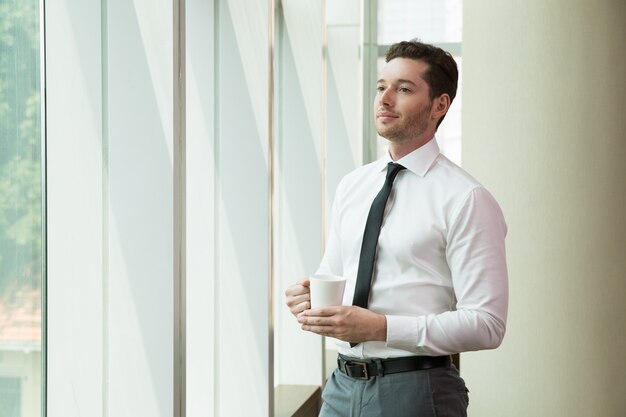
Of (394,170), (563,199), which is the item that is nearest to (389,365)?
(394,170)

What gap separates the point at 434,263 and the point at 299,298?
0.35m

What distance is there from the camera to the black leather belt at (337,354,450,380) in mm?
1938

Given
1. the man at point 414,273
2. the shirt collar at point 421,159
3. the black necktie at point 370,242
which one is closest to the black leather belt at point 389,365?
the man at point 414,273

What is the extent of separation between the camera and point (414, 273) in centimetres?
197

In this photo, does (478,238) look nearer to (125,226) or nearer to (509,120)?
(125,226)

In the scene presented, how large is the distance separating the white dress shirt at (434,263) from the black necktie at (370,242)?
2 cm

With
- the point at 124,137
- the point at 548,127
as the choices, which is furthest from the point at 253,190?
the point at 548,127

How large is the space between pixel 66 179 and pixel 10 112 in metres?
0.29

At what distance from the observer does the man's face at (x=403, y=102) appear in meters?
2.05

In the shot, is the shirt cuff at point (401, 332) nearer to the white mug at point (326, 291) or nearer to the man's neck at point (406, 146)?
the white mug at point (326, 291)

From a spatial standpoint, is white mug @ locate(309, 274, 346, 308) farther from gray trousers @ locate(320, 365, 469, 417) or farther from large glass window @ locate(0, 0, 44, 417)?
large glass window @ locate(0, 0, 44, 417)

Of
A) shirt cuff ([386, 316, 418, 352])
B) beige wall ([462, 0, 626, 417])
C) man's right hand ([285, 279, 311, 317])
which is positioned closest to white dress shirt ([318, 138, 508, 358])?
shirt cuff ([386, 316, 418, 352])

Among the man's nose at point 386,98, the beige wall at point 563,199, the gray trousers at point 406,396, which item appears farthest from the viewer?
the beige wall at point 563,199

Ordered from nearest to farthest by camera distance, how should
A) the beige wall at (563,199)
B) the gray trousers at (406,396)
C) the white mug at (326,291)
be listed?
the white mug at (326,291) < the gray trousers at (406,396) < the beige wall at (563,199)
